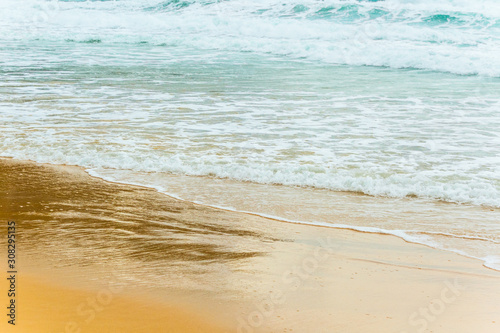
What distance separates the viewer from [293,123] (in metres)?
8.91

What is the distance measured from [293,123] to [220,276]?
554cm

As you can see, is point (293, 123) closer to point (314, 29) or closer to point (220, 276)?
point (220, 276)

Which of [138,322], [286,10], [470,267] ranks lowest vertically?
[470,267]

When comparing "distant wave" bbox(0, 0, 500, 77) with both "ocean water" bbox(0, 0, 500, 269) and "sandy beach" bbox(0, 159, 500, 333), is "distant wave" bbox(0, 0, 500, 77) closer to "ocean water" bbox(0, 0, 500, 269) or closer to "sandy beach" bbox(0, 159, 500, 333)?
"ocean water" bbox(0, 0, 500, 269)

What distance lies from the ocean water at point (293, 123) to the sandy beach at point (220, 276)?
519 millimetres

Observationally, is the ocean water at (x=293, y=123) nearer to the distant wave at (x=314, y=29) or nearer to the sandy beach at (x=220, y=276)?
the distant wave at (x=314, y=29)

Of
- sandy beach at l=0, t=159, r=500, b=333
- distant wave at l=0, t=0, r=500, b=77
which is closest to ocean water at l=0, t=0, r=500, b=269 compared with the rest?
distant wave at l=0, t=0, r=500, b=77

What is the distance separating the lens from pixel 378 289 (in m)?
3.52

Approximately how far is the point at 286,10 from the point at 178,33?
716 cm

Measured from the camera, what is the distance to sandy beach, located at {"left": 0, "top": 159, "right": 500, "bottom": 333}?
122 inches

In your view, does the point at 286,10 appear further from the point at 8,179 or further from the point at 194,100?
the point at 8,179

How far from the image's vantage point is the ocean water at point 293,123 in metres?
5.54

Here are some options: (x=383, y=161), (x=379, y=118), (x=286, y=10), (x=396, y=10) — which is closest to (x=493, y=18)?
(x=396, y=10)

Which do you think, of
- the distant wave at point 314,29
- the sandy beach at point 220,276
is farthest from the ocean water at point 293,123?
the sandy beach at point 220,276
